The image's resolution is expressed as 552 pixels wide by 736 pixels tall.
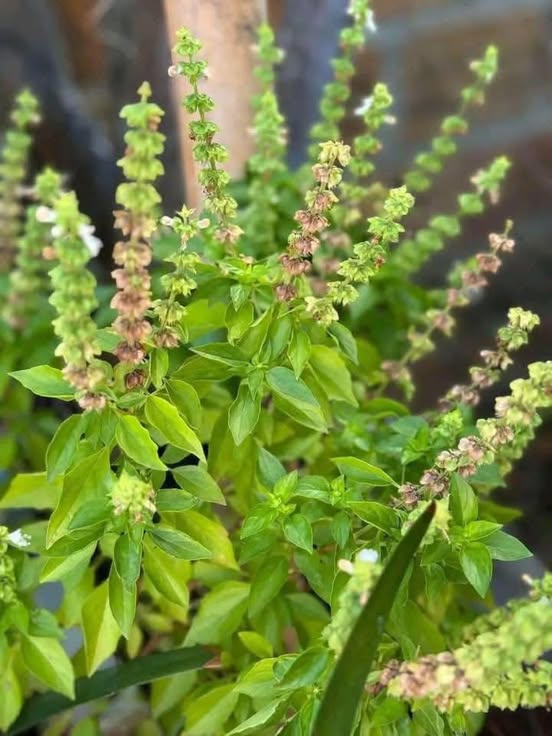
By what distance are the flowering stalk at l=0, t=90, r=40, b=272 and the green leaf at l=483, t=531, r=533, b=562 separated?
543 mm

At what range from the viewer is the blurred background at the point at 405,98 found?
1.07 meters

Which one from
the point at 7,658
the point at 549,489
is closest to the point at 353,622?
the point at 7,658

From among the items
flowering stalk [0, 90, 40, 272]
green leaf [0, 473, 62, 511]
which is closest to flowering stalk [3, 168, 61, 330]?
flowering stalk [0, 90, 40, 272]

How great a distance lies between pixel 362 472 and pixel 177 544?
12 centimetres

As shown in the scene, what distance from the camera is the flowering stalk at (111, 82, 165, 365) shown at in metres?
0.33

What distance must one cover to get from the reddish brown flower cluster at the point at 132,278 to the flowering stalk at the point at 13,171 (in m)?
0.42

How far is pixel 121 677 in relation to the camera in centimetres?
54

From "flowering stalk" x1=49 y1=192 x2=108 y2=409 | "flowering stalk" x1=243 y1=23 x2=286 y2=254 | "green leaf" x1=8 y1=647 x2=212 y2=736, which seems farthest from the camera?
"flowering stalk" x1=243 y1=23 x2=286 y2=254

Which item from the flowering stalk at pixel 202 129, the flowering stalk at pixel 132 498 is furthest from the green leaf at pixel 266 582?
the flowering stalk at pixel 202 129

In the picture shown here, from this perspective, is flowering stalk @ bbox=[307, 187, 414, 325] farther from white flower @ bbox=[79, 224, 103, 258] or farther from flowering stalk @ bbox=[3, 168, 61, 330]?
flowering stalk @ bbox=[3, 168, 61, 330]

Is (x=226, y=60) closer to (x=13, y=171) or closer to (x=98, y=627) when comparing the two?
(x=13, y=171)

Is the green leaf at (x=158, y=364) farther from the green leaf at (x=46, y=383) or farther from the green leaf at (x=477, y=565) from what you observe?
the green leaf at (x=477, y=565)

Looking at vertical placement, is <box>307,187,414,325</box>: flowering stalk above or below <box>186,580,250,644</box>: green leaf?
above

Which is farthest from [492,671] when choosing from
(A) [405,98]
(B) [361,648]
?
(A) [405,98]
